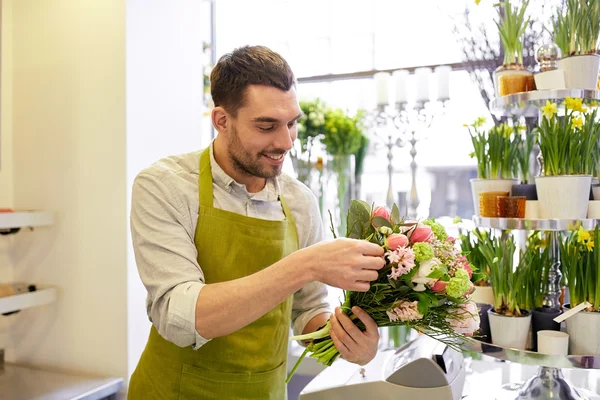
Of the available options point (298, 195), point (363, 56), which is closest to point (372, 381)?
point (298, 195)

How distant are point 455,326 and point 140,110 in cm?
153

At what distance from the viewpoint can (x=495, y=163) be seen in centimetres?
178

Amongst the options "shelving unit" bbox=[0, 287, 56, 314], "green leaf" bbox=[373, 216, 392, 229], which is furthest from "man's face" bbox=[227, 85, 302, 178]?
"shelving unit" bbox=[0, 287, 56, 314]

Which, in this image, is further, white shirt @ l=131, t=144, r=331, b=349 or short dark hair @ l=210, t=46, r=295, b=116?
short dark hair @ l=210, t=46, r=295, b=116

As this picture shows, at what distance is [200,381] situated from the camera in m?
1.50

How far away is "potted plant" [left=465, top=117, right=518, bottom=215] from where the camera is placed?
5.77 ft

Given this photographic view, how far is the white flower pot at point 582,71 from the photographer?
5.26 feet

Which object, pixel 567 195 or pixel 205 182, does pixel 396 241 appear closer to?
pixel 205 182

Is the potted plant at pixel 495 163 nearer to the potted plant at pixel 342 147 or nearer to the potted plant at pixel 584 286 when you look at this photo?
the potted plant at pixel 584 286

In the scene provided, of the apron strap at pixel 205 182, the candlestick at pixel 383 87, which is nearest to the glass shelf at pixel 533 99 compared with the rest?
the apron strap at pixel 205 182

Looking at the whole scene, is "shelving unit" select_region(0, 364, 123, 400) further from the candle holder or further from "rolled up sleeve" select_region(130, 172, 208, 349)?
the candle holder

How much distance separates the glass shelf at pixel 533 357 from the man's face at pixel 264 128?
27.4 inches

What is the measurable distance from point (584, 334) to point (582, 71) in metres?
0.76

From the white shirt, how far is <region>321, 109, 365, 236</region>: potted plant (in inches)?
47.2
